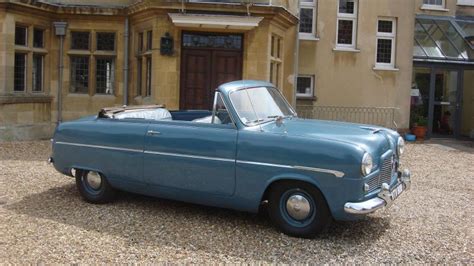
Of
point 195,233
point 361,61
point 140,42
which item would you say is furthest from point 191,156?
point 361,61

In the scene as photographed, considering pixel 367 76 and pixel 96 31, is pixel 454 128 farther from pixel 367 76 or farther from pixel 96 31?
pixel 96 31

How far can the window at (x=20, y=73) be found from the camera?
12.7 meters

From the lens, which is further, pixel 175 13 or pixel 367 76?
pixel 367 76

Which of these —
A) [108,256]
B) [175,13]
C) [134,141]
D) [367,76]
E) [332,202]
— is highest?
[175,13]

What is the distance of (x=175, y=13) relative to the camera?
11594mm

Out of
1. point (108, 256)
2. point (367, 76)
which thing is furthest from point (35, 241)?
point (367, 76)

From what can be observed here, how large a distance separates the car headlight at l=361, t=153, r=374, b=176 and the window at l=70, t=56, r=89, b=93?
10.5m

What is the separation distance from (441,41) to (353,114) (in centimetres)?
416

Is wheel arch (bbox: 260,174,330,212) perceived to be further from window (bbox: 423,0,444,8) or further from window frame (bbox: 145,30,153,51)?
window (bbox: 423,0,444,8)

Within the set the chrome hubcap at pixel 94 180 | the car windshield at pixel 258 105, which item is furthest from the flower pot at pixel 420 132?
the chrome hubcap at pixel 94 180

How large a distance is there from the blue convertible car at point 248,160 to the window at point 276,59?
6.33 meters

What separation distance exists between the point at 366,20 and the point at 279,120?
1106 cm

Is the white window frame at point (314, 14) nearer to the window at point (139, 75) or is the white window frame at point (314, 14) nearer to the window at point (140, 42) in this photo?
the window at point (140, 42)

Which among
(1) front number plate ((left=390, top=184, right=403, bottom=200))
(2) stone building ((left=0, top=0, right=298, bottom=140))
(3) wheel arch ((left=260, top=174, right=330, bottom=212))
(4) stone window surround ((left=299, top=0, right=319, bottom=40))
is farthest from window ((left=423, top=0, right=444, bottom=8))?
(3) wheel arch ((left=260, top=174, right=330, bottom=212))
